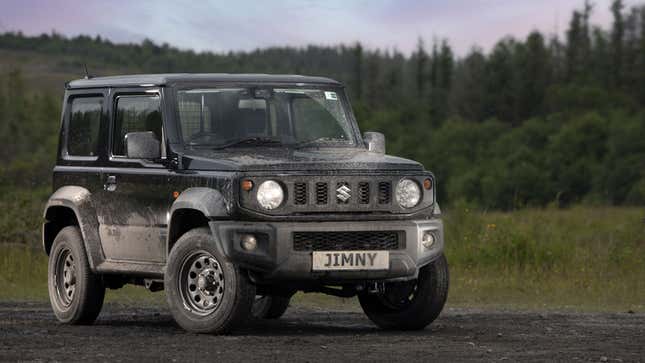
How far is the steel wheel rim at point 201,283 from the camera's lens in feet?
32.5

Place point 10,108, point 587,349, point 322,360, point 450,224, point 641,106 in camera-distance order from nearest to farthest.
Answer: point 322,360
point 587,349
point 450,224
point 641,106
point 10,108

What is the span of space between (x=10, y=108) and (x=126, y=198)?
5309 inches

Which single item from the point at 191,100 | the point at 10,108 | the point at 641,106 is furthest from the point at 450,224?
the point at 10,108

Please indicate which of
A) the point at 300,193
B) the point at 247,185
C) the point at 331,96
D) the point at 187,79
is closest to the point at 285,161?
the point at 300,193

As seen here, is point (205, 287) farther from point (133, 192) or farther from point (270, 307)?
point (270, 307)

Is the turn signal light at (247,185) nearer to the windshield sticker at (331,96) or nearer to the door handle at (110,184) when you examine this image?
the door handle at (110,184)

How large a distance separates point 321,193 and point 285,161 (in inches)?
13.2

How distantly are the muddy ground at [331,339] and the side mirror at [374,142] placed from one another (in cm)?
143

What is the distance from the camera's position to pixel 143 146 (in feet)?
34.4

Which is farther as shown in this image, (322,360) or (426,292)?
(426,292)

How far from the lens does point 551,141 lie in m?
116

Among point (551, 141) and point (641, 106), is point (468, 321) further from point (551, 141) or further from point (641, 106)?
point (641, 106)

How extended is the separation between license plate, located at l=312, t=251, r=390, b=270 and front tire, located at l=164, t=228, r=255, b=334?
0.51 m

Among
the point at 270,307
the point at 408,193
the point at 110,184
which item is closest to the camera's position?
the point at 408,193
